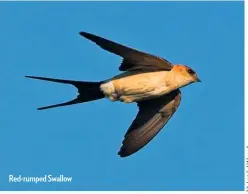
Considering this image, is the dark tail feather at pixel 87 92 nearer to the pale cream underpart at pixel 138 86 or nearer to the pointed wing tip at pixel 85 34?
the pale cream underpart at pixel 138 86

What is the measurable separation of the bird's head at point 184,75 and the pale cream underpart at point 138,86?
5 centimetres

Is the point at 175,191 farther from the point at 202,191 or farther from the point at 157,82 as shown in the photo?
the point at 157,82

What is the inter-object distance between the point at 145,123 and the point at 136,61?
69 centimetres

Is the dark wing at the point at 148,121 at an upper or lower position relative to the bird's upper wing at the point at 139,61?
lower

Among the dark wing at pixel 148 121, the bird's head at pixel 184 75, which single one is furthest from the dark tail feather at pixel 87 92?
the bird's head at pixel 184 75

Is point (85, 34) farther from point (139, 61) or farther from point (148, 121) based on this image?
point (148, 121)

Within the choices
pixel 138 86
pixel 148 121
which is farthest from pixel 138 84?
pixel 148 121

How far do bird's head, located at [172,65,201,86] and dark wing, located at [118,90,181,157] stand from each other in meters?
0.31

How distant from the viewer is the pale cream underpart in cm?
939

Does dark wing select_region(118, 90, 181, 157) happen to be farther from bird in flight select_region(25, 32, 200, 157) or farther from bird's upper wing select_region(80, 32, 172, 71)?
bird's upper wing select_region(80, 32, 172, 71)

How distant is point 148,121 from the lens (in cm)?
984

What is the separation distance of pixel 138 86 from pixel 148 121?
0.57m

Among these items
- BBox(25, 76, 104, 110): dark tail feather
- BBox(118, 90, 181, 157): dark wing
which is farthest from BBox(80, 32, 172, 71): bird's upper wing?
BBox(118, 90, 181, 157): dark wing

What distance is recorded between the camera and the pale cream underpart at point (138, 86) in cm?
939
